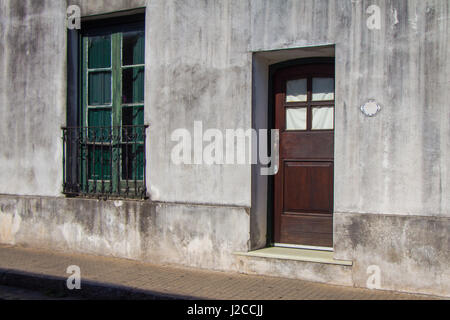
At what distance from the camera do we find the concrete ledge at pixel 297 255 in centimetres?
657

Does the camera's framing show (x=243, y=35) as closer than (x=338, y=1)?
No

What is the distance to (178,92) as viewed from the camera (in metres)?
7.75

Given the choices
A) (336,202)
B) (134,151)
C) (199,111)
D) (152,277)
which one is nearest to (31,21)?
(134,151)

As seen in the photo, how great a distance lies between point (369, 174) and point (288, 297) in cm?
170

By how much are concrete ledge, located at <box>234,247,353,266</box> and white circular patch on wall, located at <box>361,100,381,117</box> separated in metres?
1.75

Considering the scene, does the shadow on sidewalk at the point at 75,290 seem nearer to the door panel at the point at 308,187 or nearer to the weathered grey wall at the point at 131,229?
the weathered grey wall at the point at 131,229

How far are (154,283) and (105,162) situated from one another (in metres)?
2.75

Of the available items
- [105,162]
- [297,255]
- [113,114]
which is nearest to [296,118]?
[297,255]

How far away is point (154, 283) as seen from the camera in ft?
21.8

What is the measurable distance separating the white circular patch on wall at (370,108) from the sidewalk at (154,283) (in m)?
2.04

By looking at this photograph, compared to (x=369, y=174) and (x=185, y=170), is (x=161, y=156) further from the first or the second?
(x=369, y=174)

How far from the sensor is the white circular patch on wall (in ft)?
20.9

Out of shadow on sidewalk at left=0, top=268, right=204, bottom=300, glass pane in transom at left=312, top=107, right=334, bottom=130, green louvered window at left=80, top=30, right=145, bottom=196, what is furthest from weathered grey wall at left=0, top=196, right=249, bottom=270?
glass pane in transom at left=312, top=107, right=334, bottom=130

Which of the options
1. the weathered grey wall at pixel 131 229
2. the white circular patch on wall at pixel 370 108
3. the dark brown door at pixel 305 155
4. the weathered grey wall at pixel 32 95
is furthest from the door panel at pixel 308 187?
the weathered grey wall at pixel 32 95
